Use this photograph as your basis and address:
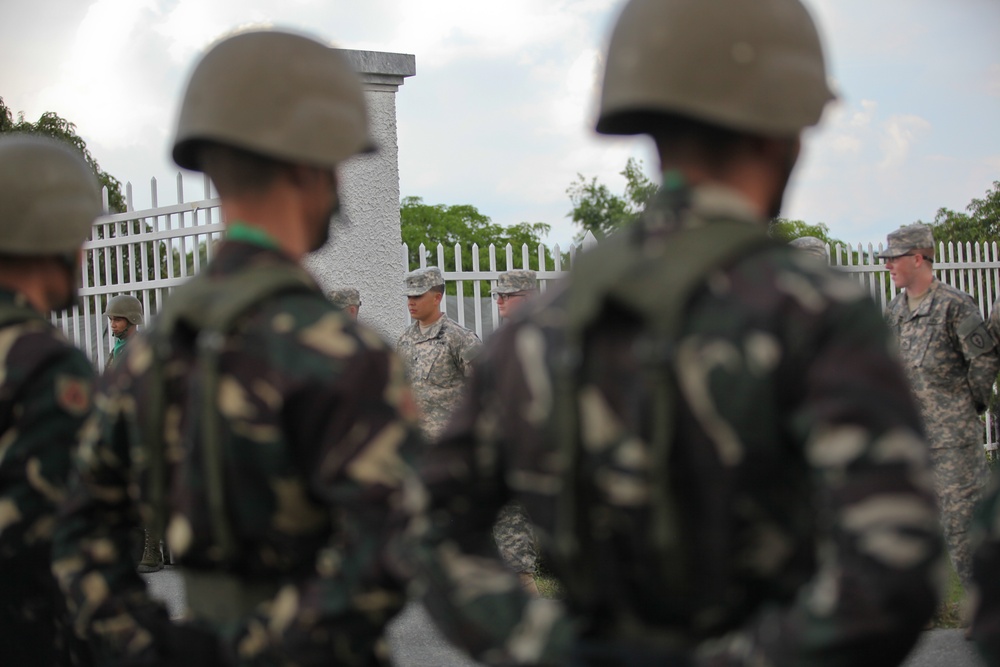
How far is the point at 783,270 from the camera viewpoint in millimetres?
1246

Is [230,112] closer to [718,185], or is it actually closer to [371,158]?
[718,185]

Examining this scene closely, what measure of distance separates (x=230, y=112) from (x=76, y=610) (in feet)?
3.07

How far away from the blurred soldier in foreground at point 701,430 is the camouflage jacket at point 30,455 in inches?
44.7

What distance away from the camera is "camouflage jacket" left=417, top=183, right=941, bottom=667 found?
1120 millimetres

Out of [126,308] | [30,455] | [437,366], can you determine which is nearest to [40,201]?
[30,455]

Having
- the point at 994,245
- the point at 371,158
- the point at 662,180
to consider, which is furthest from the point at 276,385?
the point at 994,245

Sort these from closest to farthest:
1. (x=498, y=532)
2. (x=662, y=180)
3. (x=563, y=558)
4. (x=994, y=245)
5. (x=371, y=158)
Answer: (x=563, y=558)
(x=662, y=180)
(x=498, y=532)
(x=371, y=158)
(x=994, y=245)

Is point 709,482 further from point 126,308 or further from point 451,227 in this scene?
point 451,227

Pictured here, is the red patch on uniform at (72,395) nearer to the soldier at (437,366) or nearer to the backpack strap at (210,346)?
the backpack strap at (210,346)

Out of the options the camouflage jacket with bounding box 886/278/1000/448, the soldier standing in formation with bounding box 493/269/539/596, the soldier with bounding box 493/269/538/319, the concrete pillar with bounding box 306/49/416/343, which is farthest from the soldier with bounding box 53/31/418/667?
the concrete pillar with bounding box 306/49/416/343

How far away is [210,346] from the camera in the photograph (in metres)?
1.69

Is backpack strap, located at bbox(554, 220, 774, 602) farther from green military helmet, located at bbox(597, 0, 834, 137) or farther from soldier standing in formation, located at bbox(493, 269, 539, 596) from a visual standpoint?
soldier standing in formation, located at bbox(493, 269, 539, 596)

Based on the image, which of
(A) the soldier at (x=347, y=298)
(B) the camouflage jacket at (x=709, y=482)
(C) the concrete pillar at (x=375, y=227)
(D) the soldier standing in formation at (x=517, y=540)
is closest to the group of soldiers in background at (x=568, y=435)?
(B) the camouflage jacket at (x=709, y=482)

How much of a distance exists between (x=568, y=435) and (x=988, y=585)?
55 centimetres
